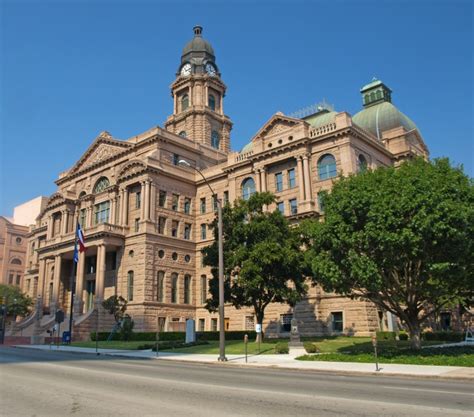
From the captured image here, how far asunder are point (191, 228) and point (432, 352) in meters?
40.9

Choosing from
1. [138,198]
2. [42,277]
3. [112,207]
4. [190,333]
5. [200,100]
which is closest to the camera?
[190,333]

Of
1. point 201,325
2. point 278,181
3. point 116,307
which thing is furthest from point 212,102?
point 116,307

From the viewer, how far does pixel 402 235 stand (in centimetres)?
2175

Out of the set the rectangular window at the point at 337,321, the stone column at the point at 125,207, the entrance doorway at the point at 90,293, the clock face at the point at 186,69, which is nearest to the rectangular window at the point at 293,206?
the rectangular window at the point at 337,321

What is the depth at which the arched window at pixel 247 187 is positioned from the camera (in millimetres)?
55781

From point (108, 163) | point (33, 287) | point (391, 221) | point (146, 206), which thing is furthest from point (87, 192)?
point (391, 221)

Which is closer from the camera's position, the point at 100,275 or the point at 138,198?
the point at 100,275

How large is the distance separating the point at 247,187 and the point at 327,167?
11.5 metres

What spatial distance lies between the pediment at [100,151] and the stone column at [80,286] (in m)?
15.9

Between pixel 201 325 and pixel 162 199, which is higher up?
pixel 162 199

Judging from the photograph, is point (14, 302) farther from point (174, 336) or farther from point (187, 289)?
point (174, 336)

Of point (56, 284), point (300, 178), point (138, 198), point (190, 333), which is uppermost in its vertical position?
point (138, 198)

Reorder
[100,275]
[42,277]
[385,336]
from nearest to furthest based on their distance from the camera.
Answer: [385,336]
[100,275]
[42,277]

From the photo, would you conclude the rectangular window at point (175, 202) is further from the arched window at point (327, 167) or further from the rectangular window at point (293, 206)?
the arched window at point (327, 167)
